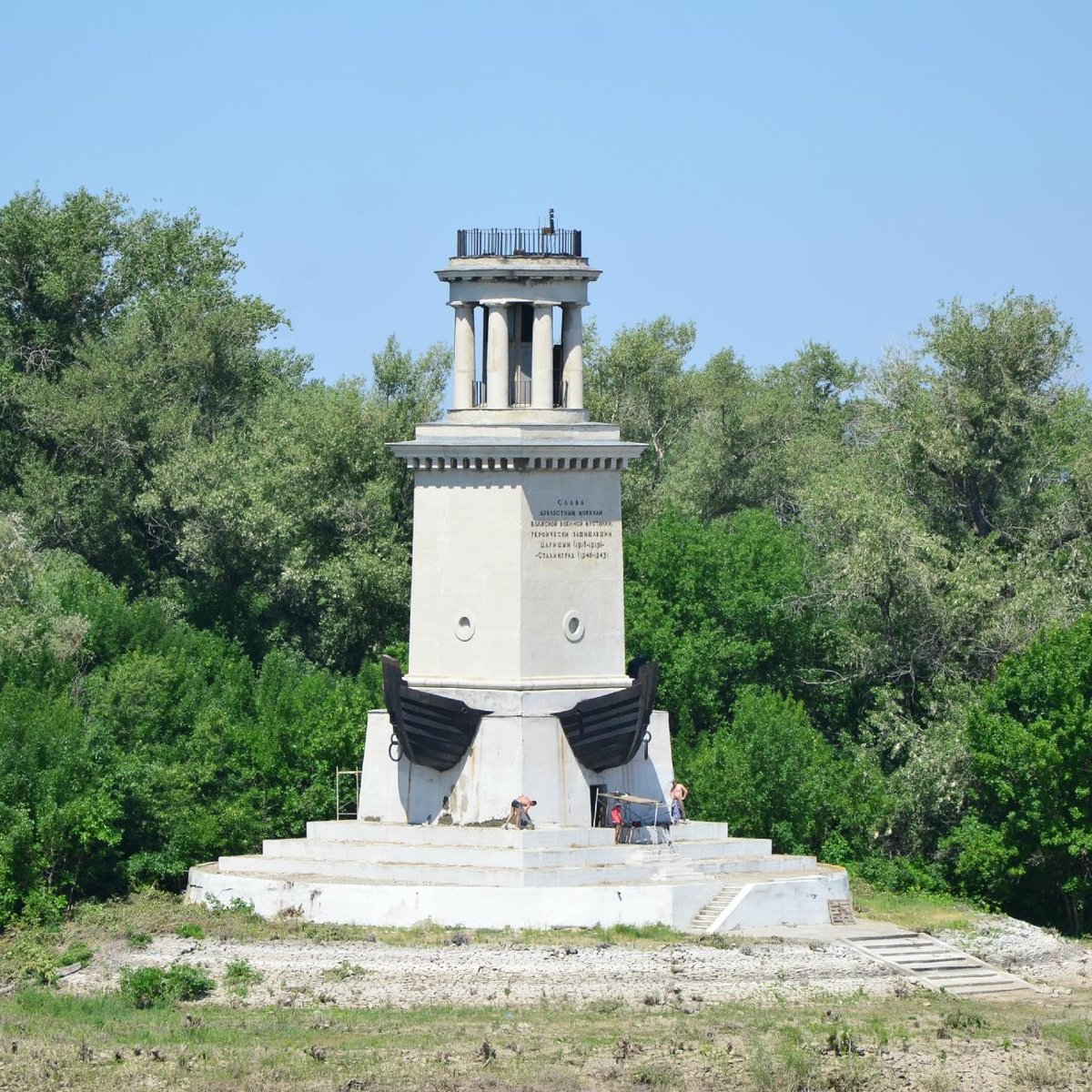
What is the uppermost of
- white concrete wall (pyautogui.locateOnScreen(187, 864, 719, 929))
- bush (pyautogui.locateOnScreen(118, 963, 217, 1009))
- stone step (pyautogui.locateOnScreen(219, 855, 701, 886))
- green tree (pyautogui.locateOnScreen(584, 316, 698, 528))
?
green tree (pyautogui.locateOnScreen(584, 316, 698, 528))

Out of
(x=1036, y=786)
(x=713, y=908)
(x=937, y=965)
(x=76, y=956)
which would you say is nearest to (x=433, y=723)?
(x=713, y=908)

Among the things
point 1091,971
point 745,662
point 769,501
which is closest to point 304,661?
point 745,662

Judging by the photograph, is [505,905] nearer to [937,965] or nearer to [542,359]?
[937,965]

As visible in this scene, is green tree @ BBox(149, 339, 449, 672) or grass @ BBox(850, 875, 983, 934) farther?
green tree @ BBox(149, 339, 449, 672)

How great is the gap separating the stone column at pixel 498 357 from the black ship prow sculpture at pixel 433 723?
4.94 metres

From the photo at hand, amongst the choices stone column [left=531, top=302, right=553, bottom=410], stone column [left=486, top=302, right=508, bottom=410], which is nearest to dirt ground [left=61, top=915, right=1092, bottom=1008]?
stone column [left=531, top=302, right=553, bottom=410]

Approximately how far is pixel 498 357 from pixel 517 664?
5343mm

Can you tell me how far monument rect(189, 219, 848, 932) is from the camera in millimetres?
45562

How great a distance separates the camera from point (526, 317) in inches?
1875

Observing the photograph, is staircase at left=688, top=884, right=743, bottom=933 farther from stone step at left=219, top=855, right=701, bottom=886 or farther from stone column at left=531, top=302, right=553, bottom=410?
stone column at left=531, top=302, right=553, bottom=410

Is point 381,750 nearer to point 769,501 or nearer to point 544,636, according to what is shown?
point 544,636

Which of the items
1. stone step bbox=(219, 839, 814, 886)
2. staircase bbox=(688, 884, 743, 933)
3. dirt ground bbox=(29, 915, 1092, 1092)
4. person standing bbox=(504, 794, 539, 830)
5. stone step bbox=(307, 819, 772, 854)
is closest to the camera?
dirt ground bbox=(29, 915, 1092, 1092)

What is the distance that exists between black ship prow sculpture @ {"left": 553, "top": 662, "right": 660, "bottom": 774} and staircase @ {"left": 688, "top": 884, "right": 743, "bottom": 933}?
324cm

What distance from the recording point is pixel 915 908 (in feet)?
155
